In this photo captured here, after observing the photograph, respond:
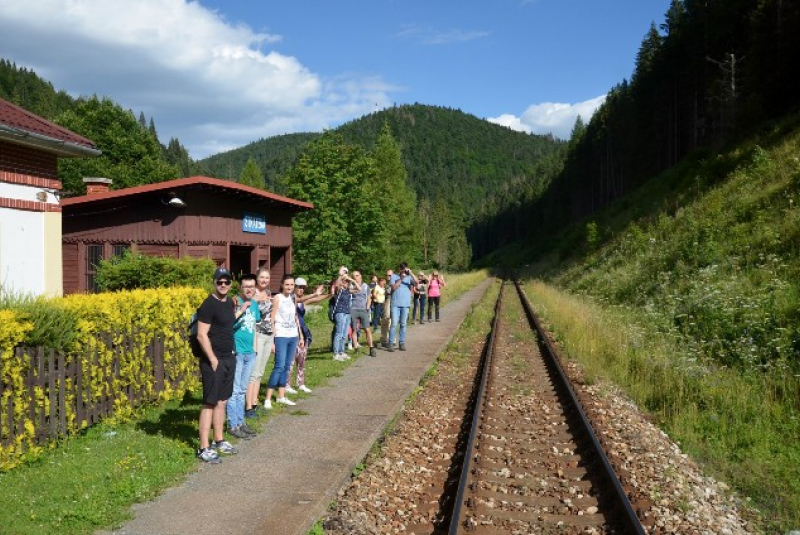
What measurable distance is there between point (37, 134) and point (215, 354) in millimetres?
6977

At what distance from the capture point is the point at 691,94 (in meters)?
46.9

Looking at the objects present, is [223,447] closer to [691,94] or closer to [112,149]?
[112,149]

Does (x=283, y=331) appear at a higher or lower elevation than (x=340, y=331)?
higher

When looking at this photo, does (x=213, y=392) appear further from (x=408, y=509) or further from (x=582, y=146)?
(x=582, y=146)

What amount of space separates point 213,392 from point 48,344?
1.87 m

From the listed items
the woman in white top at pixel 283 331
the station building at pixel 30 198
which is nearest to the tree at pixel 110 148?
the station building at pixel 30 198

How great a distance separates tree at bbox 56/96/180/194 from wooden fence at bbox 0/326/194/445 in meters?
39.6

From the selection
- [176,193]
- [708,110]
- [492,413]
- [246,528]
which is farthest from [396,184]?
[246,528]

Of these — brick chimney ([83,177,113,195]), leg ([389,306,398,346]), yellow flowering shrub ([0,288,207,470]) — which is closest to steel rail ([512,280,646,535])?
leg ([389,306,398,346])

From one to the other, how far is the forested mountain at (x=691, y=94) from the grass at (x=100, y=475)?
27819mm

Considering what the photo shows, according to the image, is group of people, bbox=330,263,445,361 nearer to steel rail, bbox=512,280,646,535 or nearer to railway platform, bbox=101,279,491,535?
railway platform, bbox=101,279,491,535

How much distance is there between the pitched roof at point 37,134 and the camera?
1025 cm

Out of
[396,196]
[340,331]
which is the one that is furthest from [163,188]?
[396,196]

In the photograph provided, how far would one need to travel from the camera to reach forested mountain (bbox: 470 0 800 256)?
29484 millimetres
